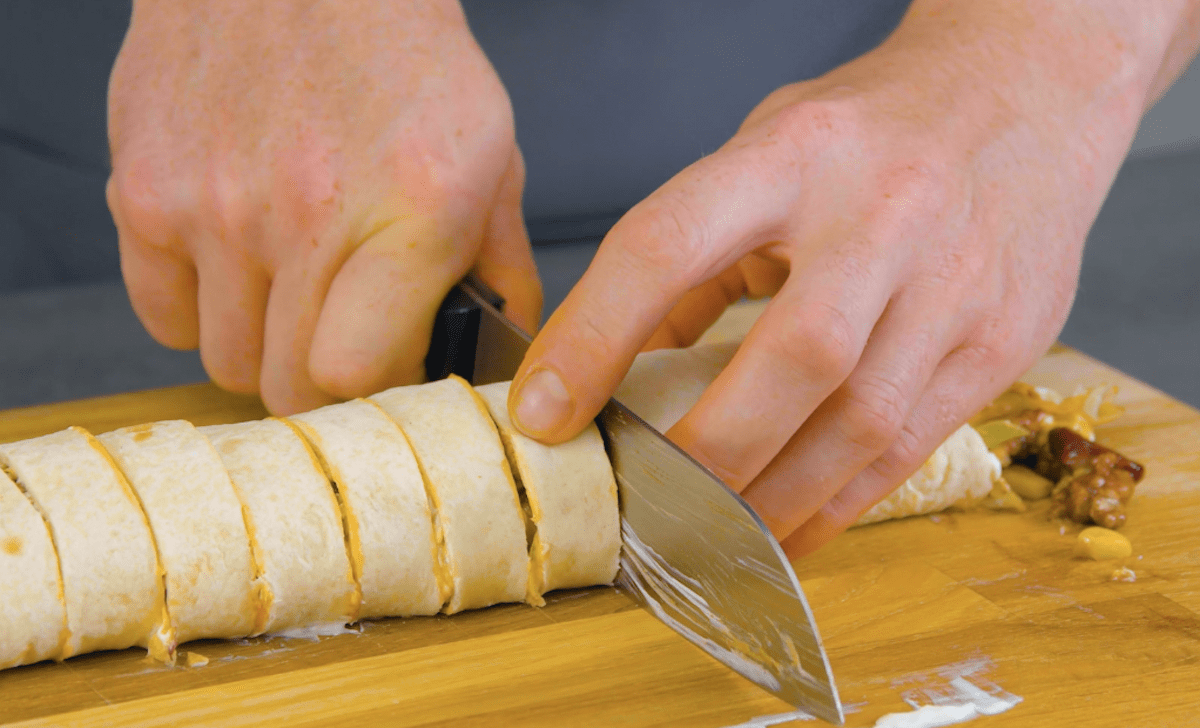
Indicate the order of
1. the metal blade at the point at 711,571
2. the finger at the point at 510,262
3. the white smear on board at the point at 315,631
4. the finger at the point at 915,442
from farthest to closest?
the finger at the point at 510,262 < the finger at the point at 915,442 < the white smear on board at the point at 315,631 < the metal blade at the point at 711,571

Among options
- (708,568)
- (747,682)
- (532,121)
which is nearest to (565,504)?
(708,568)

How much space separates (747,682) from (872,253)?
1.97ft

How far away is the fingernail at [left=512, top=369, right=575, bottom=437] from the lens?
143cm

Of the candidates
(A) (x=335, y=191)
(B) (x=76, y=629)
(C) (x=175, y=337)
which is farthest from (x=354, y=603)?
(C) (x=175, y=337)

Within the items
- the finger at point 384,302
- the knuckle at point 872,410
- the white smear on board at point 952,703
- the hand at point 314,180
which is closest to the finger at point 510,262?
the hand at point 314,180

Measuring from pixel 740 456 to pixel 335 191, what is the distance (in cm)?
84

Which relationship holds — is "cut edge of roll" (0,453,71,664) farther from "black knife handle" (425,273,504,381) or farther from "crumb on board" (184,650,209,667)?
"black knife handle" (425,273,504,381)

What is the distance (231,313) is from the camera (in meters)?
1.99

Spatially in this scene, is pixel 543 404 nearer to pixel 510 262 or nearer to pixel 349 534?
pixel 349 534

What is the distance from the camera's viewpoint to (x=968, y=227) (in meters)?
1.59

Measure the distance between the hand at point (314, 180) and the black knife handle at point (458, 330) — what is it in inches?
1.0

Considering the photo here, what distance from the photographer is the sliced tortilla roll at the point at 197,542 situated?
54.8 inches

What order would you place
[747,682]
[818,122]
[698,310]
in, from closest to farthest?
[747,682], [818,122], [698,310]

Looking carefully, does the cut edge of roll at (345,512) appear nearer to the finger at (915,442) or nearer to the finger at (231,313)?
the finger at (231,313)
